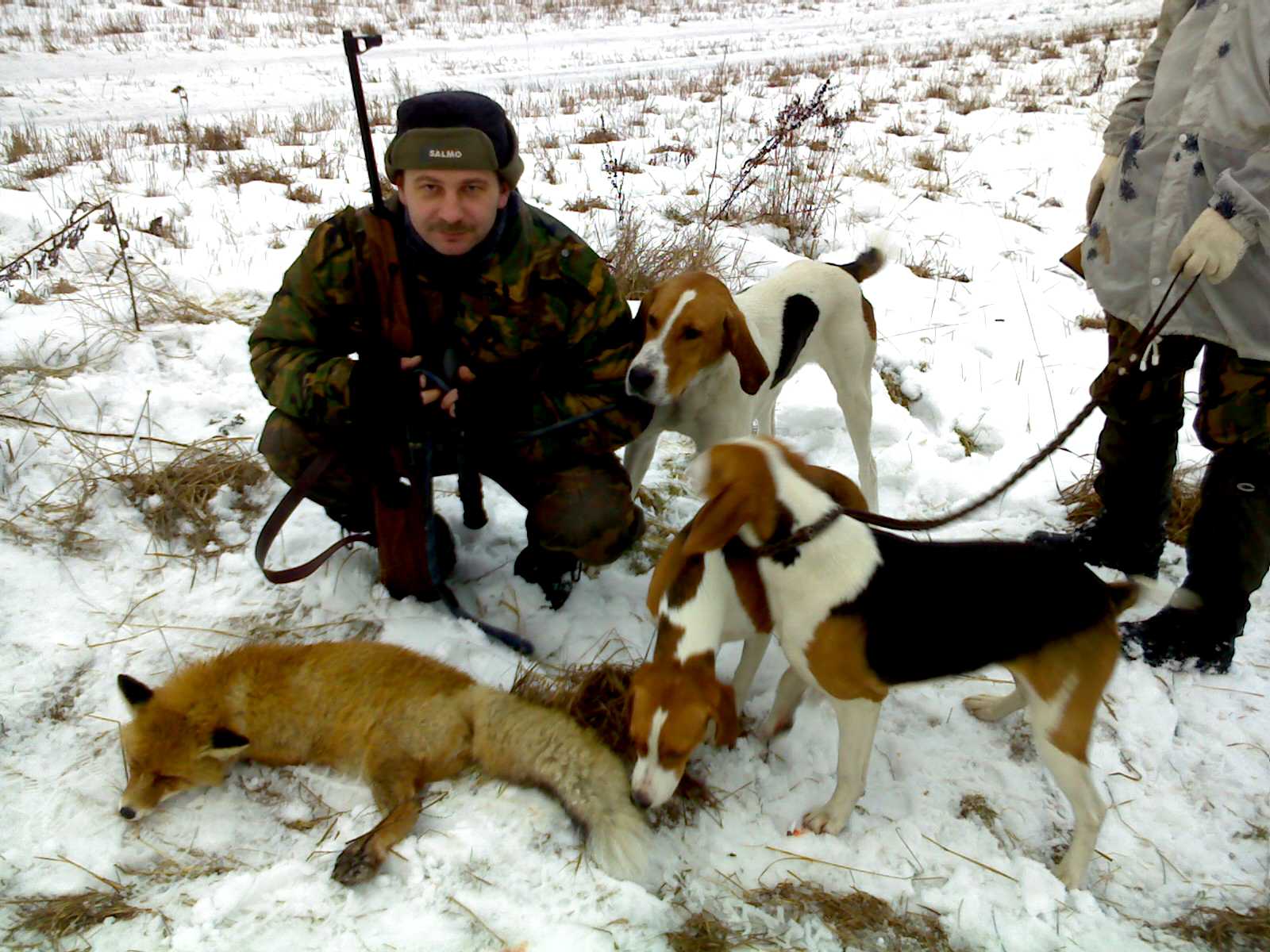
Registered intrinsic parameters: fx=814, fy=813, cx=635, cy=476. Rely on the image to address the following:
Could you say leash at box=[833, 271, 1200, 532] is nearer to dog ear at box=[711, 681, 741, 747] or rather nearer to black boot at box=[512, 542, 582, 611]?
dog ear at box=[711, 681, 741, 747]

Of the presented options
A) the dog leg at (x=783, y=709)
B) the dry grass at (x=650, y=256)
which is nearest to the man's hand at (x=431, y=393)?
the dog leg at (x=783, y=709)

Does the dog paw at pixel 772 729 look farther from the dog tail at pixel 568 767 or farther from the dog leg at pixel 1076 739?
the dog leg at pixel 1076 739

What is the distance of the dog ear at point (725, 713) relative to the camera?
7.72ft

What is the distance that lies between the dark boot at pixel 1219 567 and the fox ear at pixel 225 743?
10.7ft

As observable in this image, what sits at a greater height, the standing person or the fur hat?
the fur hat

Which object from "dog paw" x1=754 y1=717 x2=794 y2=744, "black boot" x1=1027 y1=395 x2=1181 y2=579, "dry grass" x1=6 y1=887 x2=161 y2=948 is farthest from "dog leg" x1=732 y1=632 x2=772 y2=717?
"dry grass" x1=6 y1=887 x2=161 y2=948

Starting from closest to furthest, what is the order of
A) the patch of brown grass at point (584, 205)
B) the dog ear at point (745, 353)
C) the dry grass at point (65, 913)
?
the dry grass at point (65, 913), the dog ear at point (745, 353), the patch of brown grass at point (584, 205)

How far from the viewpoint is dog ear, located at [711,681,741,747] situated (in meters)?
2.35

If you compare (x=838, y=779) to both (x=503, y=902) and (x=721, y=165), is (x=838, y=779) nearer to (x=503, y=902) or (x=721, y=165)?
(x=503, y=902)

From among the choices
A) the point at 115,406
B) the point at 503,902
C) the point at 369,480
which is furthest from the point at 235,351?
the point at 503,902

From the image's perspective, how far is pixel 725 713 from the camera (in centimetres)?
238

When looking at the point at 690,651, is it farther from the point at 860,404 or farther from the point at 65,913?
the point at 860,404

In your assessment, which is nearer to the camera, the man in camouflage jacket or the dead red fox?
the dead red fox

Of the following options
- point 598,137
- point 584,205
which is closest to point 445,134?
point 584,205
